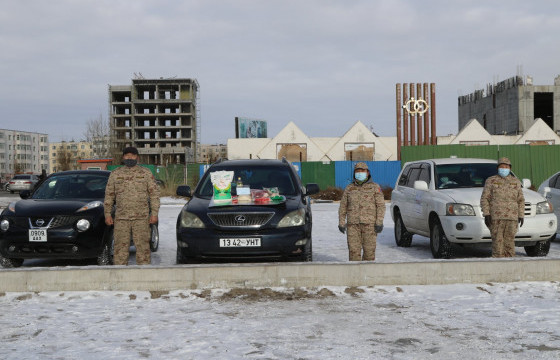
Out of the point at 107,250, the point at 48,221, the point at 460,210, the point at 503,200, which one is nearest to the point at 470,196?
the point at 460,210

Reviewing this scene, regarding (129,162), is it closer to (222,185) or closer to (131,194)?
(131,194)

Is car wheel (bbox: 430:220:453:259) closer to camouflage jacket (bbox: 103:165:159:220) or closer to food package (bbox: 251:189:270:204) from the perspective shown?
food package (bbox: 251:189:270:204)

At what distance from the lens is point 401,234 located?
11.8 meters

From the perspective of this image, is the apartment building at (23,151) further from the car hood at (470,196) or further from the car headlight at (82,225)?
the car hood at (470,196)

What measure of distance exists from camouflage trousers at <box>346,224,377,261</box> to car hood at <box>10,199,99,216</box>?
3.89m

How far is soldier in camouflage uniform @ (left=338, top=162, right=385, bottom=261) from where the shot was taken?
26.1 feet

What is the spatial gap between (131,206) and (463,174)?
568cm

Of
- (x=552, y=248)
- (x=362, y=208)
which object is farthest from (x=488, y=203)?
(x=552, y=248)

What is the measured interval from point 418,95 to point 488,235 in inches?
1671

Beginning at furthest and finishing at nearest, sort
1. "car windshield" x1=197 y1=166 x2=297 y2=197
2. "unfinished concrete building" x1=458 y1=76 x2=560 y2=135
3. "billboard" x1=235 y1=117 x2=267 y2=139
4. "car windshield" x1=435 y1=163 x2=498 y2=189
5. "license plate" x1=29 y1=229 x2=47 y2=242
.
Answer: "billboard" x1=235 y1=117 x2=267 y2=139 → "unfinished concrete building" x1=458 y1=76 x2=560 y2=135 → "car windshield" x1=435 y1=163 x2=498 y2=189 → "car windshield" x1=197 y1=166 x2=297 y2=197 → "license plate" x1=29 y1=229 x2=47 y2=242

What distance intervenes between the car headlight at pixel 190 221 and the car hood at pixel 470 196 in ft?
13.2

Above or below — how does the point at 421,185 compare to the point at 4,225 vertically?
above

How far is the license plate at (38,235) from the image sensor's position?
27.8ft

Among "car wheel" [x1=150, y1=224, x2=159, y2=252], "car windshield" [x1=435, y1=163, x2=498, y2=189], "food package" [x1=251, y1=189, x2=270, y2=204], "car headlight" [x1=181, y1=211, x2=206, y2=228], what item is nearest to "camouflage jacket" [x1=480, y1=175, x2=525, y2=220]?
"car windshield" [x1=435, y1=163, x2=498, y2=189]
